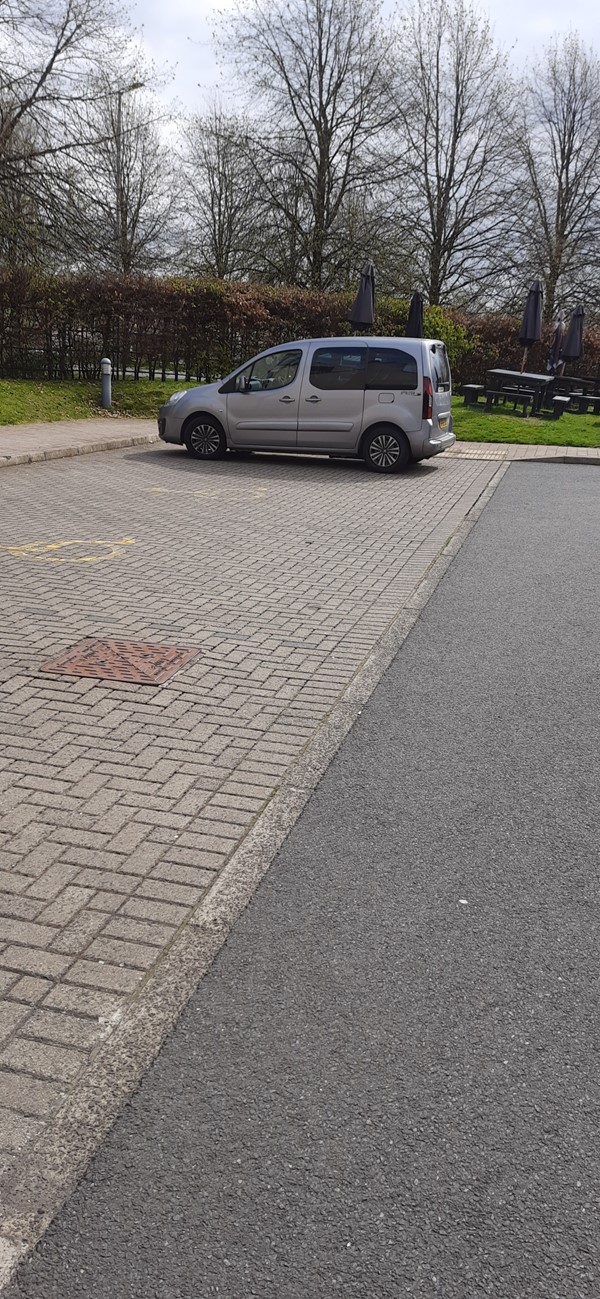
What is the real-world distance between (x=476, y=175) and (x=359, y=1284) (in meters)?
40.2

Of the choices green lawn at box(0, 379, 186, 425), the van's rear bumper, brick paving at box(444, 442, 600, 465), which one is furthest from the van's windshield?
green lawn at box(0, 379, 186, 425)

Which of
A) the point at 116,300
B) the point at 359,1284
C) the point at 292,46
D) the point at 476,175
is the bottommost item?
the point at 359,1284

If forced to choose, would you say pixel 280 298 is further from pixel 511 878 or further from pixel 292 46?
pixel 511 878

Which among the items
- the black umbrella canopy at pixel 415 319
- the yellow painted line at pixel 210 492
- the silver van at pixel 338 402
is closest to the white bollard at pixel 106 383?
the silver van at pixel 338 402

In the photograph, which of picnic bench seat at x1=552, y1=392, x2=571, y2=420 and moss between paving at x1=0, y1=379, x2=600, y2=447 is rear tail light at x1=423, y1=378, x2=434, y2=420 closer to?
moss between paving at x1=0, y1=379, x2=600, y2=447

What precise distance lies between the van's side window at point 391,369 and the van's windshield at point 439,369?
0.36 meters

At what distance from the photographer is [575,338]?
26453mm

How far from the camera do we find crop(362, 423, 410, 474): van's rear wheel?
50.3 ft

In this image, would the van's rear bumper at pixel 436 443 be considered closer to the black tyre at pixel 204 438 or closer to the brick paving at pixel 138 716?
the black tyre at pixel 204 438

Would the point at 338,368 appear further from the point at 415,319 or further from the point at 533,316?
the point at 533,316

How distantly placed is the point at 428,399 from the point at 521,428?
723 cm

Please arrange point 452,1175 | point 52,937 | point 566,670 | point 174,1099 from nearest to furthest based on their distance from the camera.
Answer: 1. point 452,1175
2. point 174,1099
3. point 52,937
4. point 566,670

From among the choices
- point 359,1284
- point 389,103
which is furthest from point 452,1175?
point 389,103

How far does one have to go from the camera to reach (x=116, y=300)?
23.3 meters
